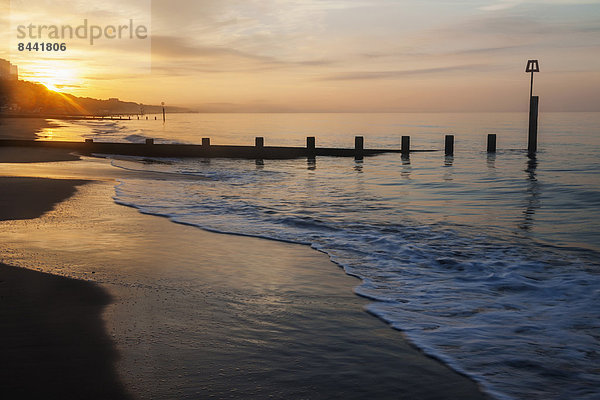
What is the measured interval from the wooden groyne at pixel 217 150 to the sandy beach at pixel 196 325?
20048mm

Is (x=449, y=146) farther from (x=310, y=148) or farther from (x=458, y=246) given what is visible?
(x=458, y=246)

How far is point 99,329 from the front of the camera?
3.85m

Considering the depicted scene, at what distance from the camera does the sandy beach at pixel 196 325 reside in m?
3.09

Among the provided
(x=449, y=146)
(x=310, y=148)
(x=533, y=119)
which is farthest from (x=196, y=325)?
(x=533, y=119)

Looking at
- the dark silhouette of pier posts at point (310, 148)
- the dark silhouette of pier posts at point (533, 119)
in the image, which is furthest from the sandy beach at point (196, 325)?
the dark silhouette of pier posts at point (533, 119)

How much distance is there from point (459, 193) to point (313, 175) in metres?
5.78

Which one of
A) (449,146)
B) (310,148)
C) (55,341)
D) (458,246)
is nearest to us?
(55,341)

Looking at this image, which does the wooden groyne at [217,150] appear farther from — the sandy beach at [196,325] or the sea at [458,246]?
the sandy beach at [196,325]

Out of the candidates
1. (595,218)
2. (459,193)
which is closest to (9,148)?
(459,193)

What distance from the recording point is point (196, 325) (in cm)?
403

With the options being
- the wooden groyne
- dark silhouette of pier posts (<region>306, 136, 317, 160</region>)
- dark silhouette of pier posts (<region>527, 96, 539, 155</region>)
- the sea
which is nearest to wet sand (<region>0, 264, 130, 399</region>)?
the sea

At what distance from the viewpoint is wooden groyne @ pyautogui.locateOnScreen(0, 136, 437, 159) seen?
88.5 ft

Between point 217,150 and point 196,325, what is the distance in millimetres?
24066

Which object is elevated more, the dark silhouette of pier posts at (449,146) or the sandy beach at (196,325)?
the dark silhouette of pier posts at (449,146)
